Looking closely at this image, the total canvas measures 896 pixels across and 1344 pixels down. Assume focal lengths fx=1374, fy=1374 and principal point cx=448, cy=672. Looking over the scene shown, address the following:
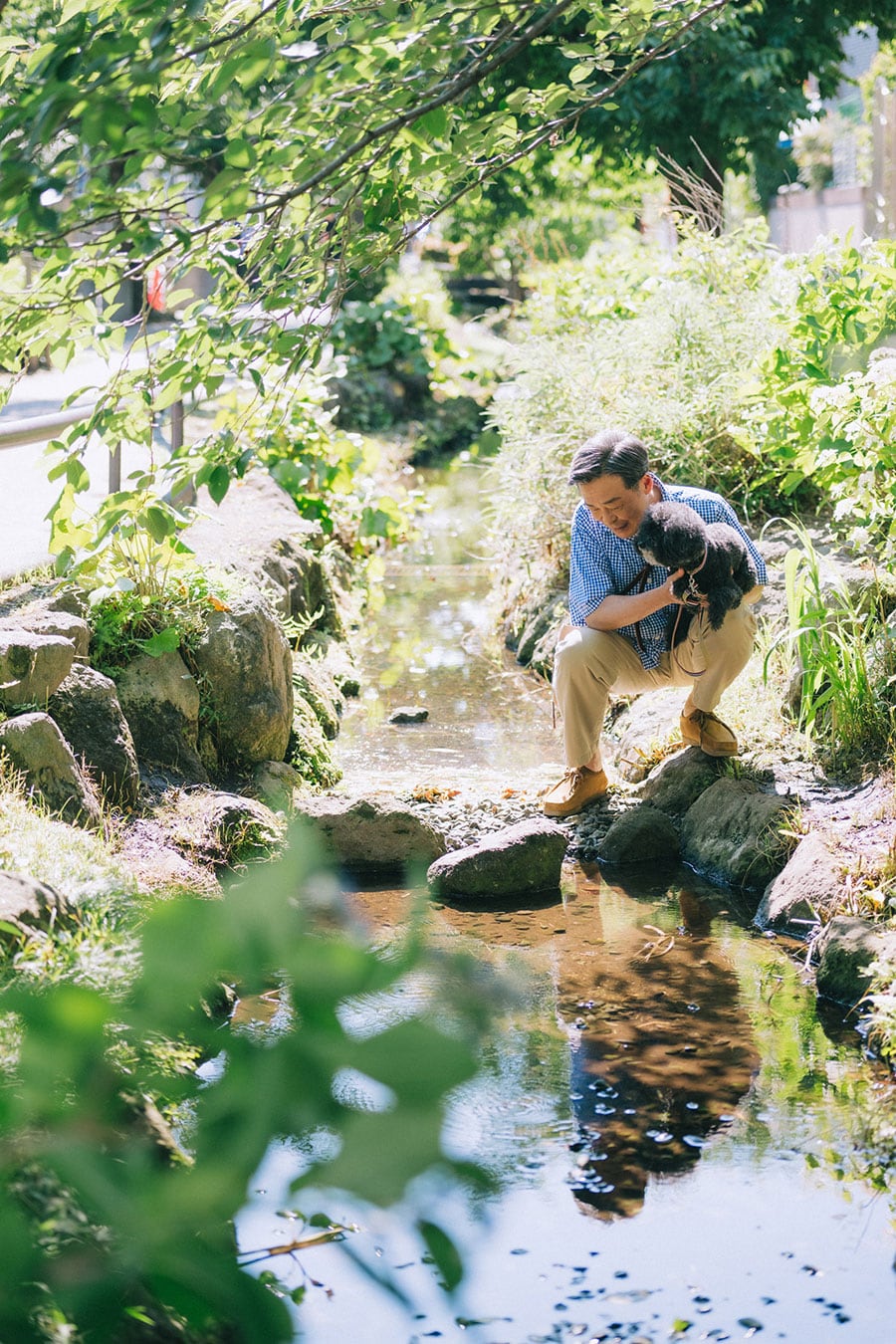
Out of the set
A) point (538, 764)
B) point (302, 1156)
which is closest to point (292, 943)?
point (302, 1156)

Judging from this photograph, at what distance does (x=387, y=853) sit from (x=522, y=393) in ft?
16.3

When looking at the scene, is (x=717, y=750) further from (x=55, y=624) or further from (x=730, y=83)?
Result: (x=730, y=83)

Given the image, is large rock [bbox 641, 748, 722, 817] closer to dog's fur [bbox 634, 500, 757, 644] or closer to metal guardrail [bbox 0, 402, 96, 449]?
dog's fur [bbox 634, 500, 757, 644]

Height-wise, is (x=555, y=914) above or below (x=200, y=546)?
below

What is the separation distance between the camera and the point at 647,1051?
12.7 ft

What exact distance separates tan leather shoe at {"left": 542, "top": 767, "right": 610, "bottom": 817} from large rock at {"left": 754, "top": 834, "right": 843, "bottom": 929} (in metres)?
1.08

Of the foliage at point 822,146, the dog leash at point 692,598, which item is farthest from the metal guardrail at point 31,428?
the foliage at point 822,146

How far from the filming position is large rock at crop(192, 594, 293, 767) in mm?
5746

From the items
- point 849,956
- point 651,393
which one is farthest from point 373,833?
point 651,393

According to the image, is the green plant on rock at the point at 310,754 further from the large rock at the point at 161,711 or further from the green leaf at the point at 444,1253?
the green leaf at the point at 444,1253

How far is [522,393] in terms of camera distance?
9.50m

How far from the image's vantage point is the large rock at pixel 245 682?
5.75m

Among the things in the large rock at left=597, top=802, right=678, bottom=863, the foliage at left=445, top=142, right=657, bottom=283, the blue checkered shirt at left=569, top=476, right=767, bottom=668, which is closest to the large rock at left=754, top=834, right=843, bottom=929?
the large rock at left=597, top=802, right=678, bottom=863

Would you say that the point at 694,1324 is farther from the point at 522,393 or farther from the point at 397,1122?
the point at 522,393
